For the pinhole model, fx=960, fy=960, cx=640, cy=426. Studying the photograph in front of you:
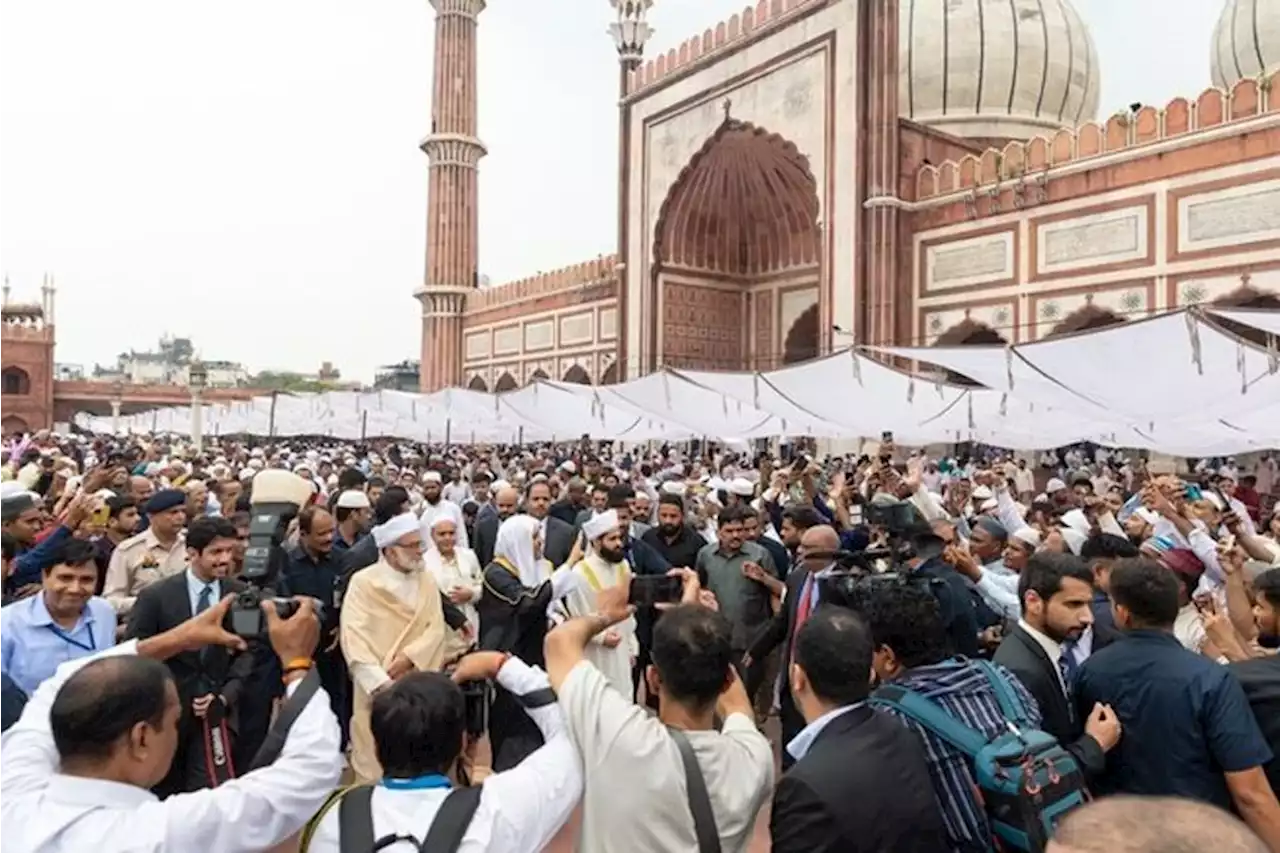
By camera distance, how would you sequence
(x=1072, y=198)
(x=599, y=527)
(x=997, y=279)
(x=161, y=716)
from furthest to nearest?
1. (x=997, y=279)
2. (x=1072, y=198)
3. (x=599, y=527)
4. (x=161, y=716)

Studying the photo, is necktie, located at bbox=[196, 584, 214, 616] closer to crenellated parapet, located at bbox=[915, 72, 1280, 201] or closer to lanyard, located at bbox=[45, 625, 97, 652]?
lanyard, located at bbox=[45, 625, 97, 652]

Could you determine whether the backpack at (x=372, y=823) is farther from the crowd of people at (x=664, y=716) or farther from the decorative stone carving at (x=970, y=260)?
the decorative stone carving at (x=970, y=260)

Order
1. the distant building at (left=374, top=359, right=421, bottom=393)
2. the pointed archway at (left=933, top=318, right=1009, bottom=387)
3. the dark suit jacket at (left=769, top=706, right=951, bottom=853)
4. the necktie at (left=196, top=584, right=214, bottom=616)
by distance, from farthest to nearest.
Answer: the distant building at (left=374, top=359, right=421, bottom=393) < the pointed archway at (left=933, top=318, right=1009, bottom=387) < the necktie at (left=196, top=584, right=214, bottom=616) < the dark suit jacket at (left=769, top=706, right=951, bottom=853)

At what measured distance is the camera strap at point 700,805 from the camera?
1.86 meters

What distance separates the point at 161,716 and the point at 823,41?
66.7ft

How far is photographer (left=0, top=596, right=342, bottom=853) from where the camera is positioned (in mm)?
1594

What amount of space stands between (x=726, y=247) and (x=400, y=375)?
43.5 m

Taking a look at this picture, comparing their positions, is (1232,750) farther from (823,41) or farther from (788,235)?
(788,235)

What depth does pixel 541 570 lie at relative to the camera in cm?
497

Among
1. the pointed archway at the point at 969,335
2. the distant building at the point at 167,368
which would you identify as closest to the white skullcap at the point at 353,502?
the pointed archway at the point at 969,335

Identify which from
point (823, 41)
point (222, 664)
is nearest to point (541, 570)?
point (222, 664)

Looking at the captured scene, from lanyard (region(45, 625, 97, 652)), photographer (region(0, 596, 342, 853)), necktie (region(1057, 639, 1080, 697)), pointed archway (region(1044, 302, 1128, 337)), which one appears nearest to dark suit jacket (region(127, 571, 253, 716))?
lanyard (region(45, 625, 97, 652))

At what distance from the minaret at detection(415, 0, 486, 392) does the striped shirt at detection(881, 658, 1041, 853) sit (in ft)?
101

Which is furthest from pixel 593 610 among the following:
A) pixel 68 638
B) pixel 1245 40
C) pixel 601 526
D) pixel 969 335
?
pixel 1245 40
